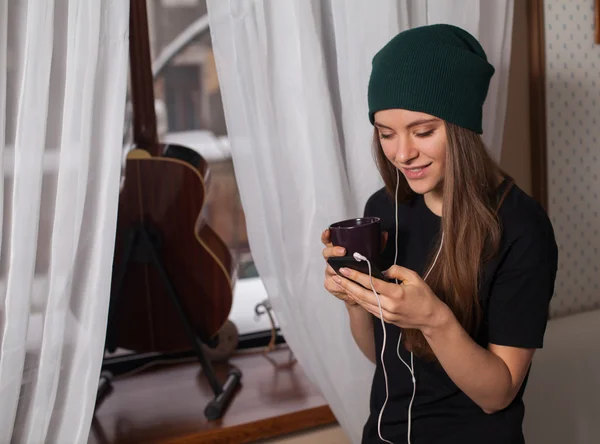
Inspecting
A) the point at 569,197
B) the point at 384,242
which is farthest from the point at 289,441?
the point at 569,197

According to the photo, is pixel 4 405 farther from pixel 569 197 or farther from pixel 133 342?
pixel 569 197

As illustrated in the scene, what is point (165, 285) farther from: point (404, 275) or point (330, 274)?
point (404, 275)

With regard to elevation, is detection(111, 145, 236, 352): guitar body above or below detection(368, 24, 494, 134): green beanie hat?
below

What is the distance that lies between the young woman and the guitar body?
0.58 m

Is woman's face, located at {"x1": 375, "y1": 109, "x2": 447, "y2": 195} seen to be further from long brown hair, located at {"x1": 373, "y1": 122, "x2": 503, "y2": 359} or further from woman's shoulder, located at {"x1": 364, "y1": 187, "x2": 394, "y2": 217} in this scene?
woman's shoulder, located at {"x1": 364, "y1": 187, "x2": 394, "y2": 217}

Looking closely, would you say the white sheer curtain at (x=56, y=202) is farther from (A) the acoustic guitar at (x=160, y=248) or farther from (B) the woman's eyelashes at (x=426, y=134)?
(B) the woman's eyelashes at (x=426, y=134)

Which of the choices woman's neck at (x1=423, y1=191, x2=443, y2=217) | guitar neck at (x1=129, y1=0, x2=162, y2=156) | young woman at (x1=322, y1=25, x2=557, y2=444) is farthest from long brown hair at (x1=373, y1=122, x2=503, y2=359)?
guitar neck at (x1=129, y1=0, x2=162, y2=156)

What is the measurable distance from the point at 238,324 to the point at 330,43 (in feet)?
3.05

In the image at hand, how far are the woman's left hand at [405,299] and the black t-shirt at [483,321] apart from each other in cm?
13

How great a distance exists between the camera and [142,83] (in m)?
1.66

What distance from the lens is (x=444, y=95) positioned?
1021 mm

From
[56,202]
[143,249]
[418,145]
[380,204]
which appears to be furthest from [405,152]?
[143,249]

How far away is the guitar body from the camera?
161 centimetres

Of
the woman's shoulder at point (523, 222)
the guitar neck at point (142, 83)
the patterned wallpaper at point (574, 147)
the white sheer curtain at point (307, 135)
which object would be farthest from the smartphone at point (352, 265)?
the patterned wallpaper at point (574, 147)
